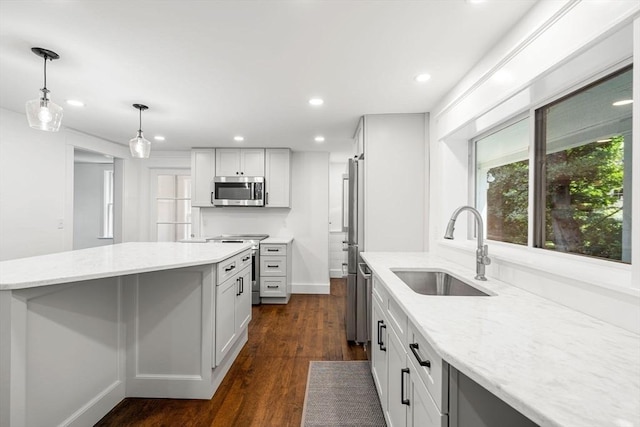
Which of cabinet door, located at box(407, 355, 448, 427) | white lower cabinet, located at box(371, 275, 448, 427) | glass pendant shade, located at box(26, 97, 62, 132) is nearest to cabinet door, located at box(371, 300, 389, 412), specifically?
white lower cabinet, located at box(371, 275, 448, 427)

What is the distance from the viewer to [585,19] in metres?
1.13

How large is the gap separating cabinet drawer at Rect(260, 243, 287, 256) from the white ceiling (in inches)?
75.0

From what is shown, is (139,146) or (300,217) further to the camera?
(300,217)

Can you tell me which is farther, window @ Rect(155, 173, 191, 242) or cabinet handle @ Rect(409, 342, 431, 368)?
window @ Rect(155, 173, 191, 242)

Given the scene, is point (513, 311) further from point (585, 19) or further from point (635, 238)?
point (585, 19)

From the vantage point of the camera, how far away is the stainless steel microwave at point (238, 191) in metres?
4.55

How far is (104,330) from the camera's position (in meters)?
1.89

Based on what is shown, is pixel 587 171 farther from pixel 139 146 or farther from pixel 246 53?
pixel 139 146

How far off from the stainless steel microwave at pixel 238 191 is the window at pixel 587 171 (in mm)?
3630

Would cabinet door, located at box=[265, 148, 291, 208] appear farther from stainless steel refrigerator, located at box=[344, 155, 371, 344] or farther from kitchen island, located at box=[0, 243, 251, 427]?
kitchen island, located at box=[0, 243, 251, 427]

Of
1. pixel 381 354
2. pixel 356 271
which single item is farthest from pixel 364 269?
pixel 381 354

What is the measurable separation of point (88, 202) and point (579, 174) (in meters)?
7.70

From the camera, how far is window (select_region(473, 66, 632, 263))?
1214 millimetres

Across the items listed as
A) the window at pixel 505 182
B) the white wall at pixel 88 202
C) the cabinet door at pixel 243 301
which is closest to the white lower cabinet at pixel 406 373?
the window at pixel 505 182
